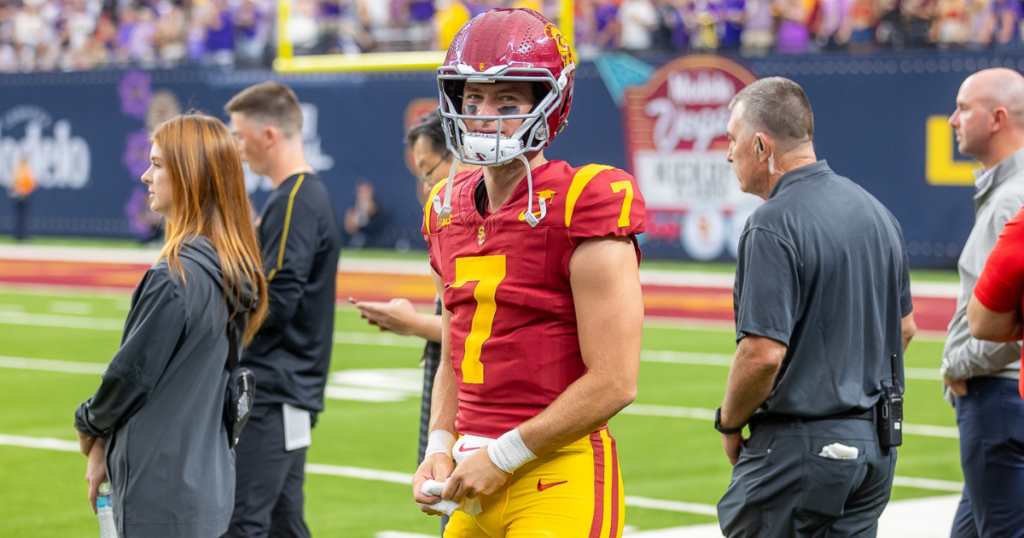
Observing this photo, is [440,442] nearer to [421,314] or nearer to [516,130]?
[516,130]

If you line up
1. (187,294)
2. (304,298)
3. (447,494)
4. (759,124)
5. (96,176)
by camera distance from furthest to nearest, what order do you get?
(96,176), (304,298), (759,124), (187,294), (447,494)

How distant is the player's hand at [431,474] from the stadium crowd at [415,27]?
16.7m

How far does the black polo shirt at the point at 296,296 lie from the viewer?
5.05 metres

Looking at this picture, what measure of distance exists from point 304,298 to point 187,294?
1393mm

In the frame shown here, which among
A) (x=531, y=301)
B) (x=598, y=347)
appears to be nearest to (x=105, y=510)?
(x=531, y=301)

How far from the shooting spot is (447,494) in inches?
121

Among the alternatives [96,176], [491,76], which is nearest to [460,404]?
[491,76]

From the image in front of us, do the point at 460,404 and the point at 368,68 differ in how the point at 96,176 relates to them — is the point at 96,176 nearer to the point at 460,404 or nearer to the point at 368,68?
the point at 368,68

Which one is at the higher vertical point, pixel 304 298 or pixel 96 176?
pixel 304 298

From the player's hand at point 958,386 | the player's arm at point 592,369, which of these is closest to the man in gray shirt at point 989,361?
the player's hand at point 958,386

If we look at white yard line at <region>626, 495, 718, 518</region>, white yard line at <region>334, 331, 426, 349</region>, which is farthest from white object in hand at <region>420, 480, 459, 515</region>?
white yard line at <region>334, 331, 426, 349</region>

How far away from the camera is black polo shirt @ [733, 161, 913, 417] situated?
3.92 metres

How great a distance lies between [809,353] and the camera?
157 inches

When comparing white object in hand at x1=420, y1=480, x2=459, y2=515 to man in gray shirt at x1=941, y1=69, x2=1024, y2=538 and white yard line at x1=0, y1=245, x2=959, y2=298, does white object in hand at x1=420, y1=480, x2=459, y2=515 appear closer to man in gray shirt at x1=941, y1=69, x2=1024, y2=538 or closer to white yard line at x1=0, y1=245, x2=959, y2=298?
man in gray shirt at x1=941, y1=69, x2=1024, y2=538
